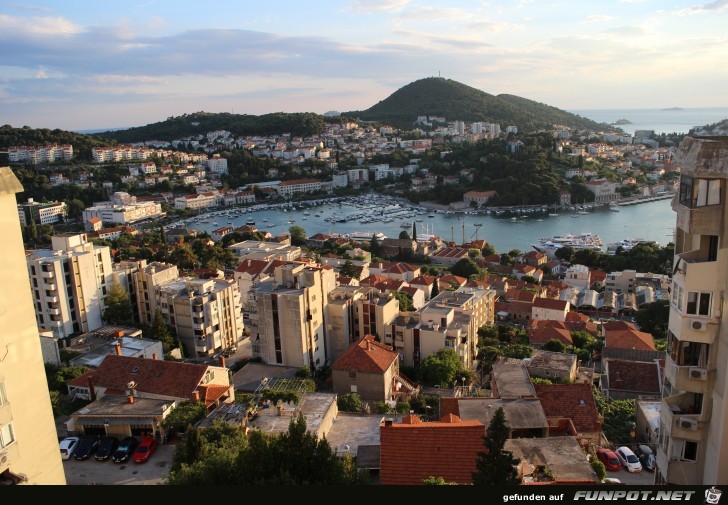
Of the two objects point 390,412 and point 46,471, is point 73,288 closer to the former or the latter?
point 390,412

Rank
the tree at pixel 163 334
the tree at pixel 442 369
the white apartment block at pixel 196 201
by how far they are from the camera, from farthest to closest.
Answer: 1. the white apartment block at pixel 196 201
2. the tree at pixel 163 334
3. the tree at pixel 442 369

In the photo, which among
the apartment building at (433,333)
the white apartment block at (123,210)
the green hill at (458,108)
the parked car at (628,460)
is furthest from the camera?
the green hill at (458,108)

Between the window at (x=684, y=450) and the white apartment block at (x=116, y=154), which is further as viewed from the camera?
the white apartment block at (x=116, y=154)

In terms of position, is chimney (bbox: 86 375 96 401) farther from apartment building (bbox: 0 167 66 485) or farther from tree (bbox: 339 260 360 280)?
tree (bbox: 339 260 360 280)

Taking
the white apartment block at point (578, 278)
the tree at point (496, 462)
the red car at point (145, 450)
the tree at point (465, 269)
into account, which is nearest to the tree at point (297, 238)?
the tree at point (465, 269)

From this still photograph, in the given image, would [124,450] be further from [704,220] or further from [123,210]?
[123,210]

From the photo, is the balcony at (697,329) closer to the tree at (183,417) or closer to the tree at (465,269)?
the tree at (183,417)

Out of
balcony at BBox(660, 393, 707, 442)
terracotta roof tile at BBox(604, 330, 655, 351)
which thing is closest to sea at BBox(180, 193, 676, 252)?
terracotta roof tile at BBox(604, 330, 655, 351)
